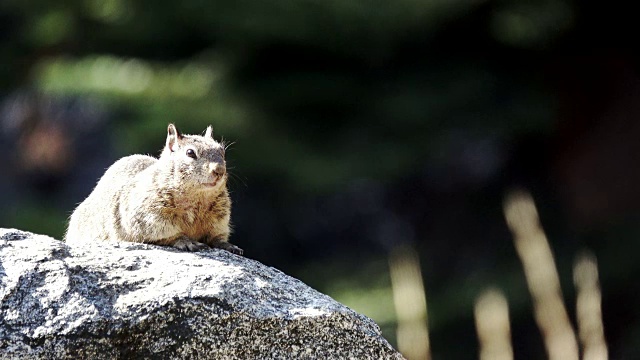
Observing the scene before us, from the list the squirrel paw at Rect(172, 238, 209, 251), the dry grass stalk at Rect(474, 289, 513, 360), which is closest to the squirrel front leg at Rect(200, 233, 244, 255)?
the squirrel paw at Rect(172, 238, 209, 251)

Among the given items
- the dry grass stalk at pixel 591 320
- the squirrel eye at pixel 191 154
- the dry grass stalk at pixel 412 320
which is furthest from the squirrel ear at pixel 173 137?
the dry grass stalk at pixel 591 320

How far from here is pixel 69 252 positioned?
3742mm

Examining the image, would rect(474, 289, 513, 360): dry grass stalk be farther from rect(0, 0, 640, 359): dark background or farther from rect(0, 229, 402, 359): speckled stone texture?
rect(0, 0, 640, 359): dark background

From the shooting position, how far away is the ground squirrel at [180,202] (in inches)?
171

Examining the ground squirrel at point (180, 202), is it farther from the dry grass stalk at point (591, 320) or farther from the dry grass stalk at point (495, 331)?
the dry grass stalk at point (591, 320)

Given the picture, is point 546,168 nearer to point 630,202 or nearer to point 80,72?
point 630,202

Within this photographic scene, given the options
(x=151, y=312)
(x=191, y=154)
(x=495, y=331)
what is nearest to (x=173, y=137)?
(x=191, y=154)

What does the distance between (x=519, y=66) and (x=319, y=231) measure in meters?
3.50

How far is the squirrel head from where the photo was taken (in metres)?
4.33

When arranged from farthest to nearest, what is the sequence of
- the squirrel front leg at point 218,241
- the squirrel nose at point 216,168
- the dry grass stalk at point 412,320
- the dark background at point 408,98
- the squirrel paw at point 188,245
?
the dark background at point 408,98 → the dry grass stalk at point 412,320 → the squirrel front leg at point 218,241 → the squirrel nose at point 216,168 → the squirrel paw at point 188,245

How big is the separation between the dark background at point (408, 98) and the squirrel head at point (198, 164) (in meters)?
4.32

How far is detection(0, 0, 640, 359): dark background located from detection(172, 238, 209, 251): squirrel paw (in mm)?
4511

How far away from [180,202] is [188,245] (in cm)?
24

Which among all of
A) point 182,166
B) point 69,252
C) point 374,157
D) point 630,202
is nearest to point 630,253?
point 630,202
